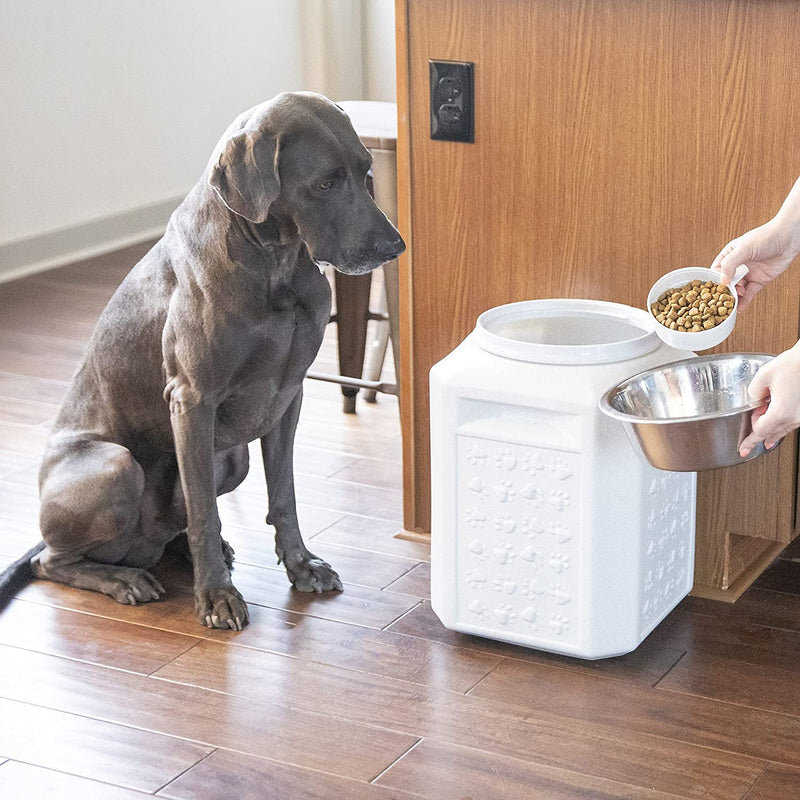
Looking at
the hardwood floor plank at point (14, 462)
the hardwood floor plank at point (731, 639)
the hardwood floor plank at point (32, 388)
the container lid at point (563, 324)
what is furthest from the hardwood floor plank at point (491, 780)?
the hardwood floor plank at point (32, 388)

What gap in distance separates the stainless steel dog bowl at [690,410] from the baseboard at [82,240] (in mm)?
3333

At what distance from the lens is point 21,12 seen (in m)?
4.83

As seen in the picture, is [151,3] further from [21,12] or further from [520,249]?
[520,249]

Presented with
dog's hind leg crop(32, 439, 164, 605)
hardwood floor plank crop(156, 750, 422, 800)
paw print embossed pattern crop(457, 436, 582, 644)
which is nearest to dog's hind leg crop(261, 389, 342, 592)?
dog's hind leg crop(32, 439, 164, 605)

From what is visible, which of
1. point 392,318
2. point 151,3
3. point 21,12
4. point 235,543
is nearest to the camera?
point 235,543

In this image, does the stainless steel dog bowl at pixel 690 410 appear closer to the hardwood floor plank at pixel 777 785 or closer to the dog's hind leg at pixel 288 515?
the hardwood floor plank at pixel 777 785

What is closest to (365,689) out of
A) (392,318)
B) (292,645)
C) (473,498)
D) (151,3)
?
(292,645)

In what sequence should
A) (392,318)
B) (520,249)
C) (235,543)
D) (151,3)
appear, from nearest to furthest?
(520,249) → (235,543) → (392,318) → (151,3)

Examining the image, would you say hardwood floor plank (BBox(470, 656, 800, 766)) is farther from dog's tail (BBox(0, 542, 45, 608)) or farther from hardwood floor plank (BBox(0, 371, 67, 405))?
hardwood floor plank (BBox(0, 371, 67, 405))

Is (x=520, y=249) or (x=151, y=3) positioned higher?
(x=151, y=3)

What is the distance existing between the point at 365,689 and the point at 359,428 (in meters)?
1.30

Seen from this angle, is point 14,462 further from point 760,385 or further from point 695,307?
point 760,385

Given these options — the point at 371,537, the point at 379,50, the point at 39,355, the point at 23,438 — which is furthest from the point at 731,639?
the point at 379,50

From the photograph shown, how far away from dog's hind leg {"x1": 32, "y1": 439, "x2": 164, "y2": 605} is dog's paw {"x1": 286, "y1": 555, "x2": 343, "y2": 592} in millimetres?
250
